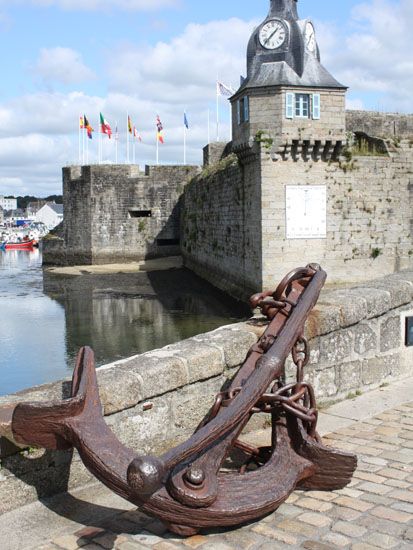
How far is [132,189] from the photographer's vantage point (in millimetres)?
32812

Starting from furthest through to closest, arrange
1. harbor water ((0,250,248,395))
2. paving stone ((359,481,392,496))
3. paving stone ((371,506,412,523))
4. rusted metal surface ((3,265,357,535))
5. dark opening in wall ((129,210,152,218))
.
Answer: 1. dark opening in wall ((129,210,152,218))
2. harbor water ((0,250,248,395))
3. paving stone ((359,481,392,496))
4. paving stone ((371,506,412,523))
5. rusted metal surface ((3,265,357,535))

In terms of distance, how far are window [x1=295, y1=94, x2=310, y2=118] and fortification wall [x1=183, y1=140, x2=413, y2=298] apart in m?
1.11

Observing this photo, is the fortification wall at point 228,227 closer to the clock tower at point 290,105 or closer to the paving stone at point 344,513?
the clock tower at point 290,105

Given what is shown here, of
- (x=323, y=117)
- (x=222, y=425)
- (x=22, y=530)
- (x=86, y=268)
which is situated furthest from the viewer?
(x=86, y=268)

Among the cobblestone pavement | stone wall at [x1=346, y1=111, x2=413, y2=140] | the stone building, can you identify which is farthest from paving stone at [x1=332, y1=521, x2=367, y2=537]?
stone wall at [x1=346, y1=111, x2=413, y2=140]

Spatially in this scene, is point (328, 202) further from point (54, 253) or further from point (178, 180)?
point (54, 253)

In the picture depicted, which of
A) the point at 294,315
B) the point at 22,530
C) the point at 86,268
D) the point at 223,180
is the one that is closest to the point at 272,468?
the point at 294,315

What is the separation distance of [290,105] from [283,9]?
4272 mm

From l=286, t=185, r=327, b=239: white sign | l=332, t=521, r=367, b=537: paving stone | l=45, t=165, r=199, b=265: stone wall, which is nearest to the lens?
l=332, t=521, r=367, b=537: paving stone

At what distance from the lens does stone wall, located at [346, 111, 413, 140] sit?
27344mm

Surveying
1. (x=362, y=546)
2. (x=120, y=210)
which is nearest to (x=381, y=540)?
(x=362, y=546)

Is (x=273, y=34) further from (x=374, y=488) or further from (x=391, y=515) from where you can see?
(x=391, y=515)

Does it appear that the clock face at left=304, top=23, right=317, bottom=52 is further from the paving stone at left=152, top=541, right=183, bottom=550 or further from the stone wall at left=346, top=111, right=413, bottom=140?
the paving stone at left=152, top=541, right=183, bottom=550

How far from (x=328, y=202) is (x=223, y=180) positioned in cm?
489
